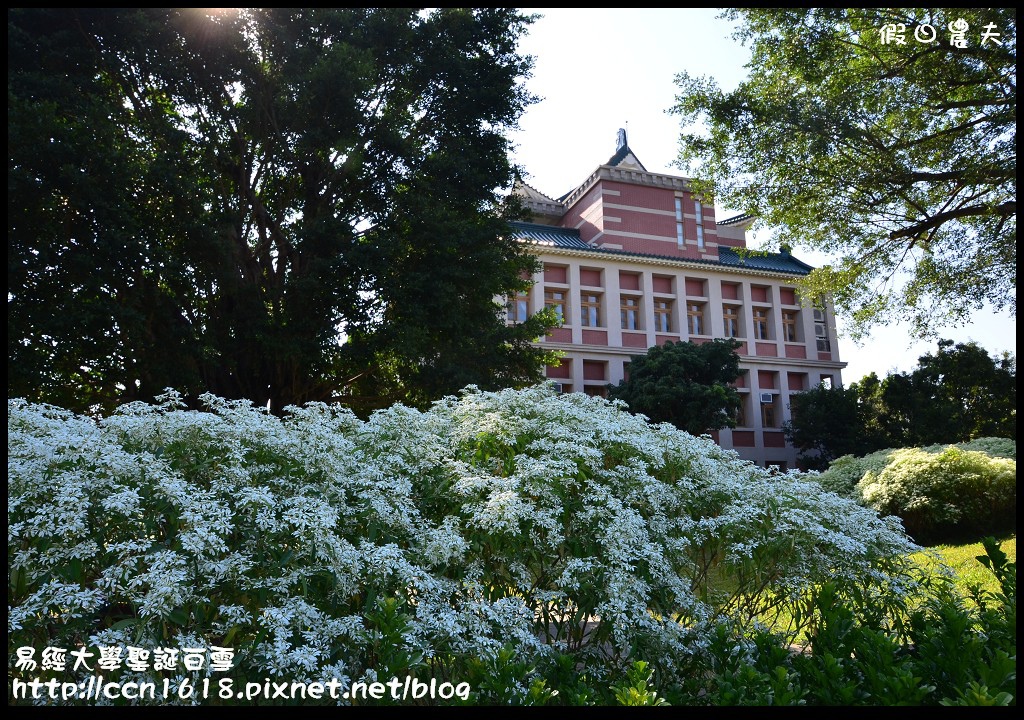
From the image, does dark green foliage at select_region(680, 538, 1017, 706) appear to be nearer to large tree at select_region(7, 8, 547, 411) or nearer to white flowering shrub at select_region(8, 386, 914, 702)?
white flowering shrub at select_region(8, 386, 914, 702)

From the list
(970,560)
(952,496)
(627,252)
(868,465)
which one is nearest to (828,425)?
(627,252)

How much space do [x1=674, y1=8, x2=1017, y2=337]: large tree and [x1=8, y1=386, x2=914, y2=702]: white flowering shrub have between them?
720 cm

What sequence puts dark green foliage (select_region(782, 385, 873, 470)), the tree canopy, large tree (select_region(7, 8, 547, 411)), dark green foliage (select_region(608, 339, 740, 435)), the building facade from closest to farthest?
large tree (select_region(7, 8, 547, 411)), dark green foliage (select_region(608, 339, 740, 435)), the tree canopy, dark green foliage (select_region(782, 385, 873, 470)), the building facade

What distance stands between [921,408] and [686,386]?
1013cm

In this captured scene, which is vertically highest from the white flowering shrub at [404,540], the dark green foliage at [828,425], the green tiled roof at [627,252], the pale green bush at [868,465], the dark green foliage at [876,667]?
the green tiled roof at [627,252]

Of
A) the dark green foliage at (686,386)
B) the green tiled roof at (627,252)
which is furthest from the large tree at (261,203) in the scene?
the green tiled roof at (627,252)

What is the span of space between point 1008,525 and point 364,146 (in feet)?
39.8

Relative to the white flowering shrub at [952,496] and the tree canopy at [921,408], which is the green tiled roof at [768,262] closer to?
the tree canopy at [921,408]

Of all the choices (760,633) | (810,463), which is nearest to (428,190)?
(760,633)

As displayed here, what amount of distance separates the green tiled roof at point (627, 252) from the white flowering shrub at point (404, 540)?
23879mm

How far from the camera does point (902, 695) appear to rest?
7.19 ft

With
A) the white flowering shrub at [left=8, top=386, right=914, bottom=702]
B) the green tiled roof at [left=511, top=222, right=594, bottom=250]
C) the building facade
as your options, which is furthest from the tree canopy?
the white flowering shrub at [left=8, top=386, right=914, bottom=702]

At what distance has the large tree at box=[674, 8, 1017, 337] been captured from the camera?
9.91 m

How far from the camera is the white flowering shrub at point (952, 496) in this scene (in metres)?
11.3
